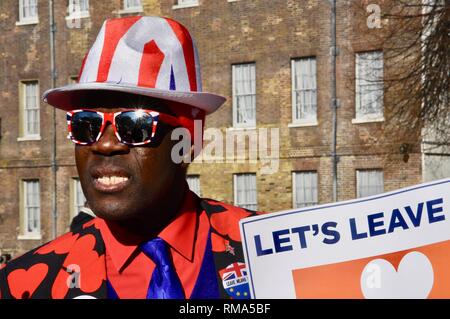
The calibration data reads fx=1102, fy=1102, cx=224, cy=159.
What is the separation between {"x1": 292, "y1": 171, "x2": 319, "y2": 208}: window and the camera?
27750mm

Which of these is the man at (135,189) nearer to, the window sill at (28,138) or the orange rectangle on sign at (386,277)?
the orange rectangle on sign at (386,277)

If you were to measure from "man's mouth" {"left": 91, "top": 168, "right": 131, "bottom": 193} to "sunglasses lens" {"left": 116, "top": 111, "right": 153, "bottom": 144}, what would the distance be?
113mm

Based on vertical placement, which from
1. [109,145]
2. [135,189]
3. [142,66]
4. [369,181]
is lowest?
[369,181]

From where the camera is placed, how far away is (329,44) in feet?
89.8

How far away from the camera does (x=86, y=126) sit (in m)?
3.70

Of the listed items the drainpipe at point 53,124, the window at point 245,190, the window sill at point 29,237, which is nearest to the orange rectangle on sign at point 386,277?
the window at point 245,190

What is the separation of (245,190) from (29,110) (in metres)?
7.80

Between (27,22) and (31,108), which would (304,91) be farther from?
(27,22)

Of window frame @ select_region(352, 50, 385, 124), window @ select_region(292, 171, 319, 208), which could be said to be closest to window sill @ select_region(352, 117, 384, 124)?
window frame @ select_region(352, 50, 385, 124)

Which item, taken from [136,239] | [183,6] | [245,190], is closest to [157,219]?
[136,239]

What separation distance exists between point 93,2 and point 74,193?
5481 millimetres

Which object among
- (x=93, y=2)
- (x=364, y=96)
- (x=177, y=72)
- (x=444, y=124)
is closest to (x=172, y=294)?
(x=177, y=72)
